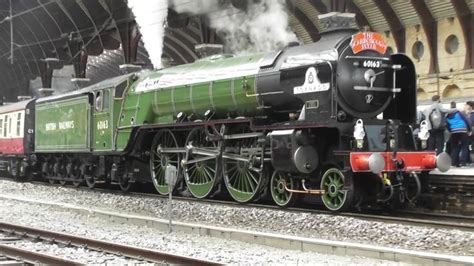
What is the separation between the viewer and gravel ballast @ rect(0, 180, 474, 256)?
8148mm

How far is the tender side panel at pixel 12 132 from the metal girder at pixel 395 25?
17.1 meters

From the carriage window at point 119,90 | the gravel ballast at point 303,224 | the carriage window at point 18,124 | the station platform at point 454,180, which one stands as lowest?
the gravel ballast at point 303,224

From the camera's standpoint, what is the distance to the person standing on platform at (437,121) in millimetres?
12945

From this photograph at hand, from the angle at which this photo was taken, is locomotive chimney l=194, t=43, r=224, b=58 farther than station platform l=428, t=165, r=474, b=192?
Yes

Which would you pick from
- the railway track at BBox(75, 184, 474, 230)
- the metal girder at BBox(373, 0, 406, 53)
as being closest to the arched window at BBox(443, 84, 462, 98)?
the metal girder at BBox(373, 0, 406, 53)

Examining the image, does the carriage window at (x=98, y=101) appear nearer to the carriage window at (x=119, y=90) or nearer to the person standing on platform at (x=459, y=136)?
the carriage window at (x=119, y=90)

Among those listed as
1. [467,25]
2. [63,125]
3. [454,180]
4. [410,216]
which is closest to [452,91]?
[467,25]

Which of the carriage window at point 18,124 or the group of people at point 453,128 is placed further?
the carriage window at point 18,124

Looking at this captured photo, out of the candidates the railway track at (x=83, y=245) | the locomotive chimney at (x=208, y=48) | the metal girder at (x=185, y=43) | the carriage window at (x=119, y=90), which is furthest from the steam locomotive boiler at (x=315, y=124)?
the metal girder at (x=185, y=43)

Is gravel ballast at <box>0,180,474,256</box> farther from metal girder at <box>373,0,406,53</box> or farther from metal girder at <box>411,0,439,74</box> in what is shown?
metal girder at <box>373,0,406,53</box>

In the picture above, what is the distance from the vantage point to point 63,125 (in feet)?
62.1

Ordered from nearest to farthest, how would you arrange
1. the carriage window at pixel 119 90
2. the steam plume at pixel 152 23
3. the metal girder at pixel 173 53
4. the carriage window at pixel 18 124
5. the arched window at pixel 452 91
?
1. the carriage window at pixel 119 90
2. the steam plume at pixel 152 23
3. the carriage window at pixel 18 124
4. the arched window at pixel 452 91
5. the metal girder at pixel 173 53

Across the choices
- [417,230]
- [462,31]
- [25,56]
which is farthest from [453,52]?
[25,56]

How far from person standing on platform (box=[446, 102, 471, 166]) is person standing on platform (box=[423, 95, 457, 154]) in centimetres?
12
